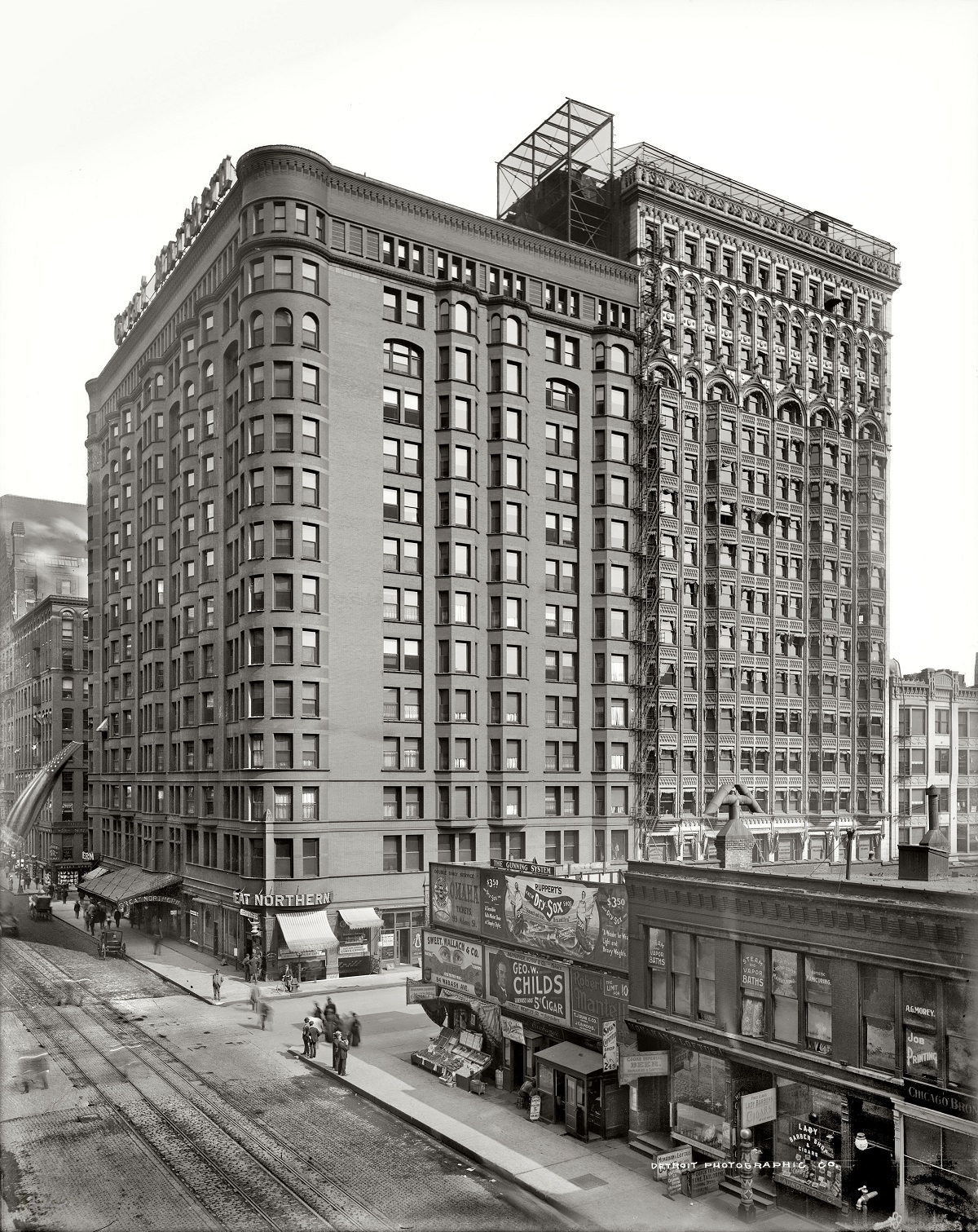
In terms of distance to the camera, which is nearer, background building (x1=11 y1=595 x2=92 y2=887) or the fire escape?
background building (x1=11 y1=595 x2=92 y2=887)

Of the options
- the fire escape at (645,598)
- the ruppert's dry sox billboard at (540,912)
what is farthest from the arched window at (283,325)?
the ruppert's dry sox billboard at (540,912)

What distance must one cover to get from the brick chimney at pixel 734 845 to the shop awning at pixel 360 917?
80.6ft

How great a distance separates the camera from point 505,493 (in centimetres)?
5412

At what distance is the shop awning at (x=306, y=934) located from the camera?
44.9 meters

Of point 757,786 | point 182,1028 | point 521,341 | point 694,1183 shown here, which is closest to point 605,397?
point 521,341

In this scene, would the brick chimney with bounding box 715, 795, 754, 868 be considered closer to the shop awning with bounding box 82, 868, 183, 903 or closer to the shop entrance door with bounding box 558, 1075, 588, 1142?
the shop entrance door with bounding box 558, 1075, 588, 1142

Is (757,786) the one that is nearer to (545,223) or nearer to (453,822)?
(453,822)

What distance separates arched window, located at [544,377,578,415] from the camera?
56.9 m

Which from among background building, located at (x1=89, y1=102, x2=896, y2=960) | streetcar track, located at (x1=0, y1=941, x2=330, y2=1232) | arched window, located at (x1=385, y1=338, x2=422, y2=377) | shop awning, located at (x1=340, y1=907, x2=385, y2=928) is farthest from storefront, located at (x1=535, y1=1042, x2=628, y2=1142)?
arched window, located at (x1=385, y1=338, x2=422, y2=377)

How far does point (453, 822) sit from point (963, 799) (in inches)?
969

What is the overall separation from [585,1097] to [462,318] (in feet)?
130

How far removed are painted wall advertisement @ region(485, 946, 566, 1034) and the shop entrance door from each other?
1.73 meters

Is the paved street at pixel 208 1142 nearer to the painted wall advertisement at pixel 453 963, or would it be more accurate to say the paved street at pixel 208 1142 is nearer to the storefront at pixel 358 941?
the painted wall advertisement at pixel 453 963

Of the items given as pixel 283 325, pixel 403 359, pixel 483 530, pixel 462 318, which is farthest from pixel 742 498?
pixel 283 325
